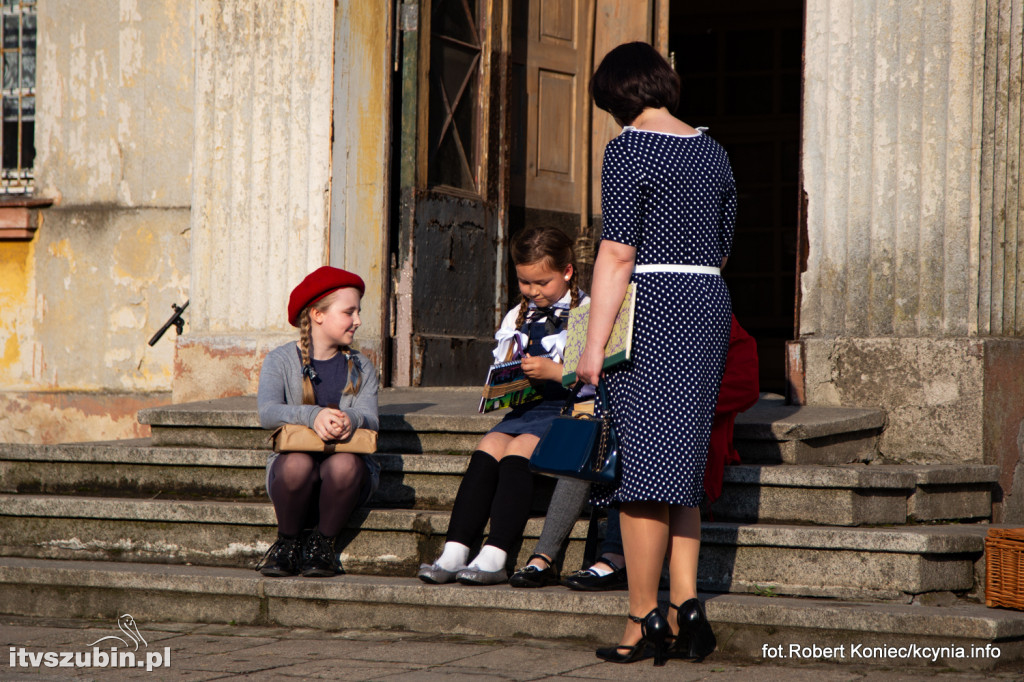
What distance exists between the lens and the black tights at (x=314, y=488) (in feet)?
14.7

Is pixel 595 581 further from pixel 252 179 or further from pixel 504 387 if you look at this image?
pixel 252 179

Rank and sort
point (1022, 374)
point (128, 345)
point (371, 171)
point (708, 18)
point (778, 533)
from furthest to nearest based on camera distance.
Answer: point (708, 18)
point (128, 345)
point (371, 171)
point (1022, 374)
point (778, 533)

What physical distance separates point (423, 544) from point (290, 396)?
2.50 feet

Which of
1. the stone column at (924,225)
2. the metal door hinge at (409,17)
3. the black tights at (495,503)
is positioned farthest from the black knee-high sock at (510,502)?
the metal door hinge at (409,17)

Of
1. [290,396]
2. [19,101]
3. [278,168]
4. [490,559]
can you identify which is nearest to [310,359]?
[290,396]

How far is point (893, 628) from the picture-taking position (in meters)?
3.63

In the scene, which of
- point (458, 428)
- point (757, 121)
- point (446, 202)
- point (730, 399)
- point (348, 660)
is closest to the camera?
point (348, 660)

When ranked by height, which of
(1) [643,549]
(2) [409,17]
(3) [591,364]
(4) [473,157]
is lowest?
(1) [643,549]

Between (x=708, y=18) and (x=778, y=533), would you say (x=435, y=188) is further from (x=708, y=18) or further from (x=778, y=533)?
(x=708, y=18)

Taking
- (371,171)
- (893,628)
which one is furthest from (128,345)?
(893,628)

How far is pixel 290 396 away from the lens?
471 cm

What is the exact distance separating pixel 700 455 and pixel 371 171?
Answer: 145 inches

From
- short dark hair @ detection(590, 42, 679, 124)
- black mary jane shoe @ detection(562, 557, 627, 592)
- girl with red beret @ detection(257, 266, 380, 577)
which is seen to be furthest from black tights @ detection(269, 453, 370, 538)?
short dark hair @ detection(590, 42, 679, 124)

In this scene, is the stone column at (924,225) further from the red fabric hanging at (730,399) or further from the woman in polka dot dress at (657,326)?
the woman in polka dot dress at (657,326)
